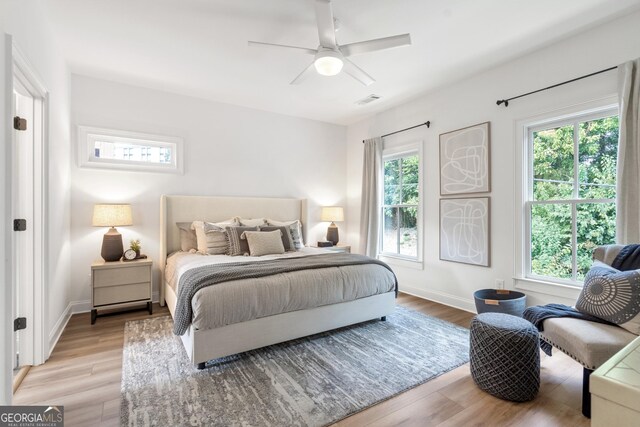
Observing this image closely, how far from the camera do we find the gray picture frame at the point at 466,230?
3426mm

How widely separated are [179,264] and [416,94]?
374 cm

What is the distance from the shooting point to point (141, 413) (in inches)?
70.3

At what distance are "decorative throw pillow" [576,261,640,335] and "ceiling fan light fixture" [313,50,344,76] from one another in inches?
97.1

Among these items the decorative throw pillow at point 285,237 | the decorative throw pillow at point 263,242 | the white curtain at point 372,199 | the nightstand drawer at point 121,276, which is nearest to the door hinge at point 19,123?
the nightstand drawer at point 121,276

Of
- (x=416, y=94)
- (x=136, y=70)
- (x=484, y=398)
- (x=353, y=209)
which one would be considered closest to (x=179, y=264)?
(x=136, y=70)

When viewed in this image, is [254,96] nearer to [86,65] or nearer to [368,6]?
[86,65]

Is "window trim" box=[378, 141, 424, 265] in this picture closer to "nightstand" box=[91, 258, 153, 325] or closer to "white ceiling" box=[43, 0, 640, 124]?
"white ceiling" box=[43, 0, 640, 124]

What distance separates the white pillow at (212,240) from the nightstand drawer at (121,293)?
0.73 metres

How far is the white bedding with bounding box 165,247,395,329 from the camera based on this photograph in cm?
222

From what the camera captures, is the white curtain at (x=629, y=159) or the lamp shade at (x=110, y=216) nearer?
the white curtain at (x=629, y=159)

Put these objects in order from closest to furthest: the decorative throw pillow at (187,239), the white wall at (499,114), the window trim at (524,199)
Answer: the white wall at (499,114), the window trim at (524,199), the decorative throw pillow at (187,239)

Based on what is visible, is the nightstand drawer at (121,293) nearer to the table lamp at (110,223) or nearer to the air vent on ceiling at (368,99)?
the table lamp at (110,223)

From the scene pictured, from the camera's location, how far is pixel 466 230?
3.62 meters
